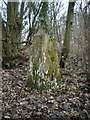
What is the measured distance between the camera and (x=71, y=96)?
4426 millimetres

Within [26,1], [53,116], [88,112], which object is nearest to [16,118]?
[53,116]

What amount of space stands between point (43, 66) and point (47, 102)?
1106mm

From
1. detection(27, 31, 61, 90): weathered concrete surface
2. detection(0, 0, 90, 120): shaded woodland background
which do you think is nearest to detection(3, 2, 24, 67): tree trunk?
detection(0, 0, 90, 120): shaded woodland background

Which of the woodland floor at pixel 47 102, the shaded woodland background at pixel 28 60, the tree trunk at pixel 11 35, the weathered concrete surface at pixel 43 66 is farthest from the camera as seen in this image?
the tree trunk at pixel 11 35

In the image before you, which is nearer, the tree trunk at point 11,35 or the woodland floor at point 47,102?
the woodland floor at point 47,102

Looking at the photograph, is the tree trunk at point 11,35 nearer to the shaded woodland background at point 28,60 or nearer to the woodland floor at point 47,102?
the shaded woodland background at point 28,60

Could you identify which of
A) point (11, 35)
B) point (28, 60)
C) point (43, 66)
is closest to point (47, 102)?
point (43, 66)

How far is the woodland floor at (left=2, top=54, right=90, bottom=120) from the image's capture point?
11.6ft

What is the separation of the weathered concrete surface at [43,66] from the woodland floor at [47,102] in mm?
221

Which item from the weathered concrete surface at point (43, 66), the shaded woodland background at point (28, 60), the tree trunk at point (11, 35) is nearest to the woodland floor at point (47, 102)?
the shaded woodland background at point (28, 60)

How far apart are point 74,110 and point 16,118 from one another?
116 centimetres

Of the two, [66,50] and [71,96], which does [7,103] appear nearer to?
[71,96]

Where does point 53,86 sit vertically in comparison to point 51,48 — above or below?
below

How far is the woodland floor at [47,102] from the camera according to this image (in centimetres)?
354
